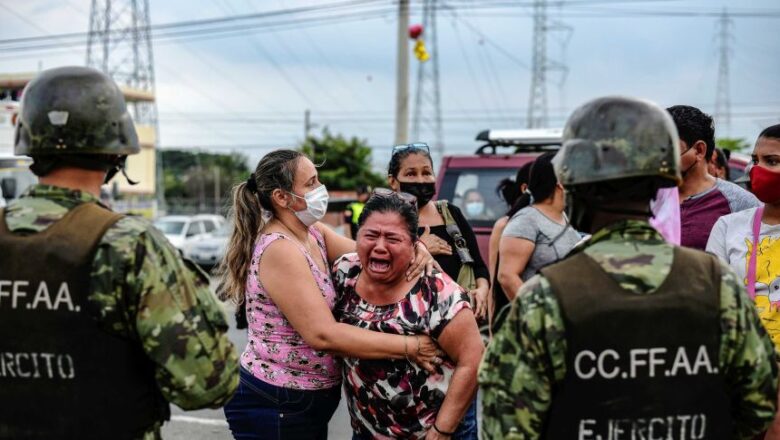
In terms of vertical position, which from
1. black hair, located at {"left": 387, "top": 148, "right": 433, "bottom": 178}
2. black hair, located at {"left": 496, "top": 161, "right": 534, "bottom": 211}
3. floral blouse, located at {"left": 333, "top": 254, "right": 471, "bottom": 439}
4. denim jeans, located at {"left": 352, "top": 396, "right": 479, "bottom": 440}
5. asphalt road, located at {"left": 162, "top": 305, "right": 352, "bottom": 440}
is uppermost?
black hair, located at {"left": 387, "top": 148, "right": 433, "bottom": 178}

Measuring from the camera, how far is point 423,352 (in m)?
2.82

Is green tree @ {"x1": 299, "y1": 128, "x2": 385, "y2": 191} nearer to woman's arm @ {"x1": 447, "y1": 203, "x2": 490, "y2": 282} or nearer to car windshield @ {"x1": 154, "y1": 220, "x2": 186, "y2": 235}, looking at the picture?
car windshield @ {"x1": 154, "y1": 220, "x2": 186, "y2": 235}

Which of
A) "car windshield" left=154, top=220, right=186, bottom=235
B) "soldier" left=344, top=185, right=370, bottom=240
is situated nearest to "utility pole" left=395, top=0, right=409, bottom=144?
"soldier" left=344, top=185, right=370, bottom=240

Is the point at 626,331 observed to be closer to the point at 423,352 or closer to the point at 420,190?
the point at 423,352

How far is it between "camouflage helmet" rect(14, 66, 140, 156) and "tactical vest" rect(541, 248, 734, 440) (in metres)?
1.31

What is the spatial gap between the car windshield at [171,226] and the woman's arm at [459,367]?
20.4 m

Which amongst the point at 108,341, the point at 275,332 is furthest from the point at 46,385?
the point at 275,332

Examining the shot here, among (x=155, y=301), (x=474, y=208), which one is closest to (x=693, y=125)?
(x=155, y=301)

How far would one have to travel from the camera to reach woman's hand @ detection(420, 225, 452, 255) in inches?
158

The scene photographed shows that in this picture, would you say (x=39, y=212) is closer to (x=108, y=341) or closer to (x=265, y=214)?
(x=108, y=341)

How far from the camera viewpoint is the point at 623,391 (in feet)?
6.27

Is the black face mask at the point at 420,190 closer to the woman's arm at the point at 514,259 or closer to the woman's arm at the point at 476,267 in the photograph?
the woman's arm at the point at 476,267

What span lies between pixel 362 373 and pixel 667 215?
4.16 feet

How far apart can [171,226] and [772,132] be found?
2131 centimetres
